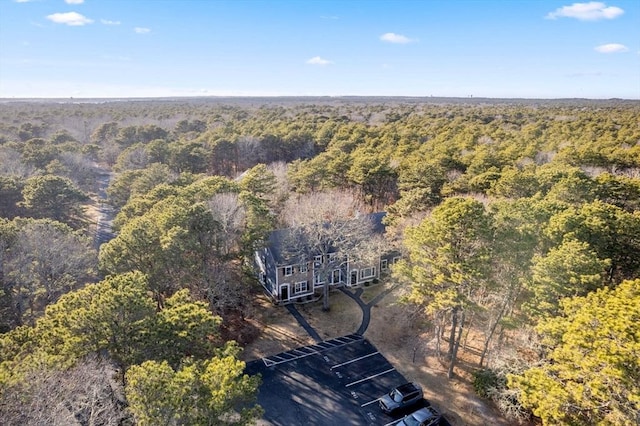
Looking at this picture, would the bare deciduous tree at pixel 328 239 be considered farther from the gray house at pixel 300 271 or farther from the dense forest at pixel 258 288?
the dense forest at pixel 258 288

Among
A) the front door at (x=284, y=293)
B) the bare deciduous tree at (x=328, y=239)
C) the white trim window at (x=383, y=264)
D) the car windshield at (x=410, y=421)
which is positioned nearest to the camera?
the car windshield at (x=410, y=421)

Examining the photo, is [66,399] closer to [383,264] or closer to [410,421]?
[410,421]

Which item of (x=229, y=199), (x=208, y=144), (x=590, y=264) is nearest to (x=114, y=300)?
(x=229, y=199)

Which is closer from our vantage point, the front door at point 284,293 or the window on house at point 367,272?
the front door at point 284,293

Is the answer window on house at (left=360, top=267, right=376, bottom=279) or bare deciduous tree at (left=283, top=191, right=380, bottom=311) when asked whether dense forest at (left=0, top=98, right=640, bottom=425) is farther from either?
window on house at (left=360, top=267, right=376, bottom=279)

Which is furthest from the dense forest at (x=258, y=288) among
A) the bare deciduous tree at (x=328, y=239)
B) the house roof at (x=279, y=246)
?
the bare deciduous tree at (x=328, y=239)

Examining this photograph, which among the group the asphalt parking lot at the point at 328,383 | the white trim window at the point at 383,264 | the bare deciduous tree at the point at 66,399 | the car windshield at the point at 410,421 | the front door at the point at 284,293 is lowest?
the asphalt parking lot at the point at 328,383

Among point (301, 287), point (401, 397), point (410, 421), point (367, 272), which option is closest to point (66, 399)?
point (410, 421)
